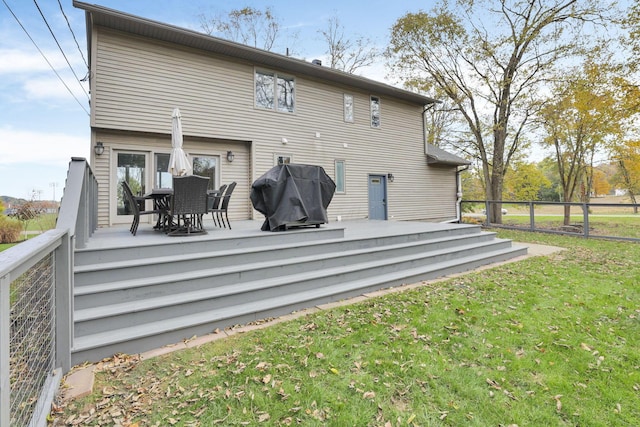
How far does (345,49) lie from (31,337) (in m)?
18.0

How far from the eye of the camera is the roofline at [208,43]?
6.48m

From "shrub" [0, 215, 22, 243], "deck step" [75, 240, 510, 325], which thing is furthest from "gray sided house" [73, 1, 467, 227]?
"shrub" [0, 215, 22, 243]

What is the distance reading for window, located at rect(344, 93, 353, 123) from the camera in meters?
10.6

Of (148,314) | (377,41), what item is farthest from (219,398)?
(377,41)

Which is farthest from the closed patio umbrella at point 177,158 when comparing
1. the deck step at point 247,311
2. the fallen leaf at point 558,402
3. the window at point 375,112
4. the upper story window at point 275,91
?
the window at point 375,112

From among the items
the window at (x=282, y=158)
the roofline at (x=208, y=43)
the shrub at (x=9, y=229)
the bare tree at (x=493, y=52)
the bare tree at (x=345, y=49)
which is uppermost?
the bare tree at (x=345, y=49)

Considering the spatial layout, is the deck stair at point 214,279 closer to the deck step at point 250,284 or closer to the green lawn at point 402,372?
the deck step at point 250,284

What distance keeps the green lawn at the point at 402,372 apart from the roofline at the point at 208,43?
7.14 meters

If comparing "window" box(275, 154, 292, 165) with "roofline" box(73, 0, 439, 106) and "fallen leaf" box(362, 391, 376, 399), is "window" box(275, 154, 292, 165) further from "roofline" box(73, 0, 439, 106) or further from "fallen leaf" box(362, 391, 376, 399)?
"fallen leaf" box(362, 391, 376, 399)

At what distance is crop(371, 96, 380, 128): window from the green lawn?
8.55m

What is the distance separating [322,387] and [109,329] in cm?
209

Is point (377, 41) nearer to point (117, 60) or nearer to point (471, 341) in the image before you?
point (117, 60)

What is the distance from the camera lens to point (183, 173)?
18.7 feet

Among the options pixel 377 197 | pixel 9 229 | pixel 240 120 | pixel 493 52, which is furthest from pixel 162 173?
pixel 493 52
